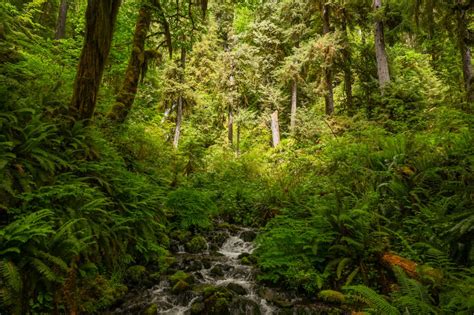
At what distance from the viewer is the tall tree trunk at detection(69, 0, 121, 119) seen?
259 inches

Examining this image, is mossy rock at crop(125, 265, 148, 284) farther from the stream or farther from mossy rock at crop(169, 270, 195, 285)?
mossy rock at crop(169, 270, 195, 285)

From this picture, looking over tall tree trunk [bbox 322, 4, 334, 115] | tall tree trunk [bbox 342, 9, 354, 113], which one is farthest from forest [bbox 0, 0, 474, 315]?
tall tree trunk [bbox 322, 4, 334, 115]

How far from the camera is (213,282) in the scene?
7.29 m

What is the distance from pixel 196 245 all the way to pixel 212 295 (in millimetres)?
2996

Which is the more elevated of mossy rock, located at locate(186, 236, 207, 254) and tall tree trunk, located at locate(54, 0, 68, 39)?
tall tree trunk, located at locate(54, 0, 68, 39)

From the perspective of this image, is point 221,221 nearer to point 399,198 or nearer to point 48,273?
point 399,198

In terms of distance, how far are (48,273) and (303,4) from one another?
20293mm

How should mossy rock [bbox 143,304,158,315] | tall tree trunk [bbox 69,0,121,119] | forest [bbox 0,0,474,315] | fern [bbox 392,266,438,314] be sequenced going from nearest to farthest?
fern [bbox 392,266,438,314], forest [bbox 0,0,474,315], mossy rock [bbox 143,304,158,315], tall tree trunk [bbox 69,0,121,119]

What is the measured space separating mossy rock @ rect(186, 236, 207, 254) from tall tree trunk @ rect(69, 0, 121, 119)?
4.39 m

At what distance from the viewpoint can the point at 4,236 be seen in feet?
13.1

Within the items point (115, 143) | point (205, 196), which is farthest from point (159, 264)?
point (115, 143)

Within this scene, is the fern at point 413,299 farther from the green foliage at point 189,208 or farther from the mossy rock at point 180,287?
the green foliage at point 189,208

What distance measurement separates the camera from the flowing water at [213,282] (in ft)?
19.9

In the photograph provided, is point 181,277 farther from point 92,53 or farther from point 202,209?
point 92,53
